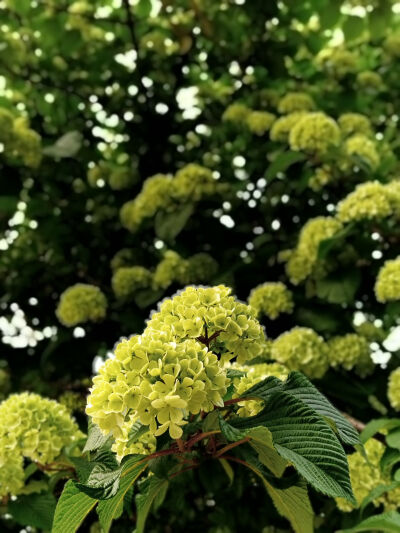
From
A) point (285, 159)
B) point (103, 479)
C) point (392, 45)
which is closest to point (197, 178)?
point (285, 159)

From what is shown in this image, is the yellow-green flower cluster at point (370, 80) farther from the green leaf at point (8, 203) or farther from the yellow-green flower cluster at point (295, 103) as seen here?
the green leaf at point (8, 203)

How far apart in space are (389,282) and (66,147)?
1192 millimetres

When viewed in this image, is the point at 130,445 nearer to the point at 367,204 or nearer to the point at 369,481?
the point at 369,481

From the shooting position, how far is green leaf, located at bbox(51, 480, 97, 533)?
27.2 inches

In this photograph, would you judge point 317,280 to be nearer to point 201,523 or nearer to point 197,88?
point 201,523

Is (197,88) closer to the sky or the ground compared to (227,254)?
closer to the sky

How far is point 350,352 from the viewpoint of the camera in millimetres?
1524

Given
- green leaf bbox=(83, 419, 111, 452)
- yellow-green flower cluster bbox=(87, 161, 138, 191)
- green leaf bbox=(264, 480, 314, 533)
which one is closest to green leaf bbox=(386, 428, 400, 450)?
green leaf bbox=(264, 480, 314, 533)

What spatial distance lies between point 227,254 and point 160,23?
1.09 meters

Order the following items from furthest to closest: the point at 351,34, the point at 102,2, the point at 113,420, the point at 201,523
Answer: the point at 102,2 < the point at 351,34 < the point at 201,523 < the point at 113,420

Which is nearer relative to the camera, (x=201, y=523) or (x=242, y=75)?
(x=201, y=523)

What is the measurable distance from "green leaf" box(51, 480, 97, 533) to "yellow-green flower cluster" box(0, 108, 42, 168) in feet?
5.14

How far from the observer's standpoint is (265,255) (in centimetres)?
189

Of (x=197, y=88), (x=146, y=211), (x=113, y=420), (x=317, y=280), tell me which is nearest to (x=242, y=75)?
(x=197, y=88)
